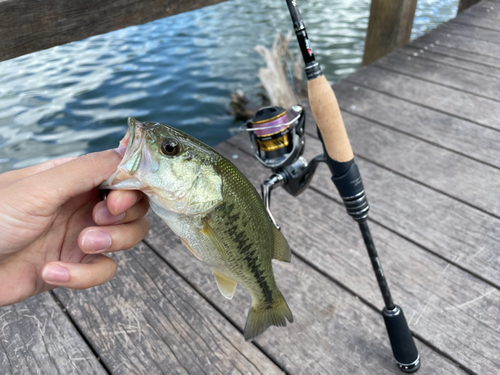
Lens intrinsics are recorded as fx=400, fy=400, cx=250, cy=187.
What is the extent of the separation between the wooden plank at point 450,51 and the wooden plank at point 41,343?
3.79 metres

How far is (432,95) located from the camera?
3176mm

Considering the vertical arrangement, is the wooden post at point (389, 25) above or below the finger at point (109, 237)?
below

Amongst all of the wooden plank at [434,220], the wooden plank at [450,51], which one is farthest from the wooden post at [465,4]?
the wooden plank at [434,220]

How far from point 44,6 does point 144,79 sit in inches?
159

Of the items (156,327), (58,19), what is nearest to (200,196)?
(156,327)

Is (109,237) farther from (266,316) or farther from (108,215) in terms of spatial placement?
(266,316)

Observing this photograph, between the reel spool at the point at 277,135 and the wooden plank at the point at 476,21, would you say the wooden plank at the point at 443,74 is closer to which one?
the wooden plank at the point at 476,21

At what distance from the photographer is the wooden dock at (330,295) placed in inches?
64.4

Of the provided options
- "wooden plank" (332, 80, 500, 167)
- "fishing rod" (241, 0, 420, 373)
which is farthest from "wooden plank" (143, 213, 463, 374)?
"wooden plank" (332, 80, 500, 167)

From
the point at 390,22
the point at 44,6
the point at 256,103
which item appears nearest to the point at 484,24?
the point at 390,22

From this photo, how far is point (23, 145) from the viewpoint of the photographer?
4.42 metres

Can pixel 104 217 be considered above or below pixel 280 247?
above

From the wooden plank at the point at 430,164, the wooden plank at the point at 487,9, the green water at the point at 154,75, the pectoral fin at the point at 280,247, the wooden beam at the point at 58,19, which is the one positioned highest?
the wooden beam at the point at 58,19

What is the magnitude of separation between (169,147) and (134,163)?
0.10 m
